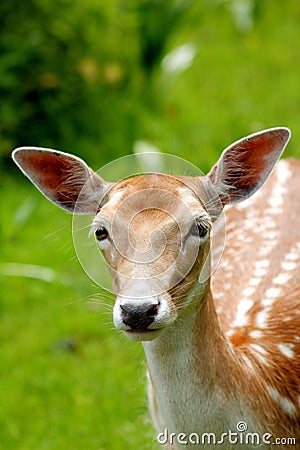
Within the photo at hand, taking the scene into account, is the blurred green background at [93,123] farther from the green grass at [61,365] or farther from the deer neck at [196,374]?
the deer neck at [196,374]

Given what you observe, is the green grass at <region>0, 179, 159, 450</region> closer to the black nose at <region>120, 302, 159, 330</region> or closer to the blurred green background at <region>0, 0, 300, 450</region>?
the blurred green background at <region>0, 0, 300, 450</region>

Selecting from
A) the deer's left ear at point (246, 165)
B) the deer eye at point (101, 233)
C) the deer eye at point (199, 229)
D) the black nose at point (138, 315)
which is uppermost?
the deer's left ear at point (246, 165)

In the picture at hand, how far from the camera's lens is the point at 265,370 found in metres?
3.67

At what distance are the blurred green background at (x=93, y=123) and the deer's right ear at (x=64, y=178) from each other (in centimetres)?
137

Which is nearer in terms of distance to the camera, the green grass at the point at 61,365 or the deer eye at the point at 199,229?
the deer eye at the point at 199,229

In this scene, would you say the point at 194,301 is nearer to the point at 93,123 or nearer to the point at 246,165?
the point at 246,165

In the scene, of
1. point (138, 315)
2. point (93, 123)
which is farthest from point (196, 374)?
point (93, 123)

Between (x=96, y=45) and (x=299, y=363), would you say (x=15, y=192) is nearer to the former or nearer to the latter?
(x=96, y=45)

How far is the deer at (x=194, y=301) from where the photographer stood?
3164mm

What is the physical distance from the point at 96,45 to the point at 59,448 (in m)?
4.16

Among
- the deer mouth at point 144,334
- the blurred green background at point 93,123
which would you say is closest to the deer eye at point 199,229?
the deer mouth at point 144,334

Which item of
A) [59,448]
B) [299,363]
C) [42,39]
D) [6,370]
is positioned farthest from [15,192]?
[299,363]

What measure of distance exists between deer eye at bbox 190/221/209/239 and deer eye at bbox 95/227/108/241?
10.9 inches

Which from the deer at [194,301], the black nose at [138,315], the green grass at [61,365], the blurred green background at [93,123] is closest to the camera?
the black nose at [138,315]
